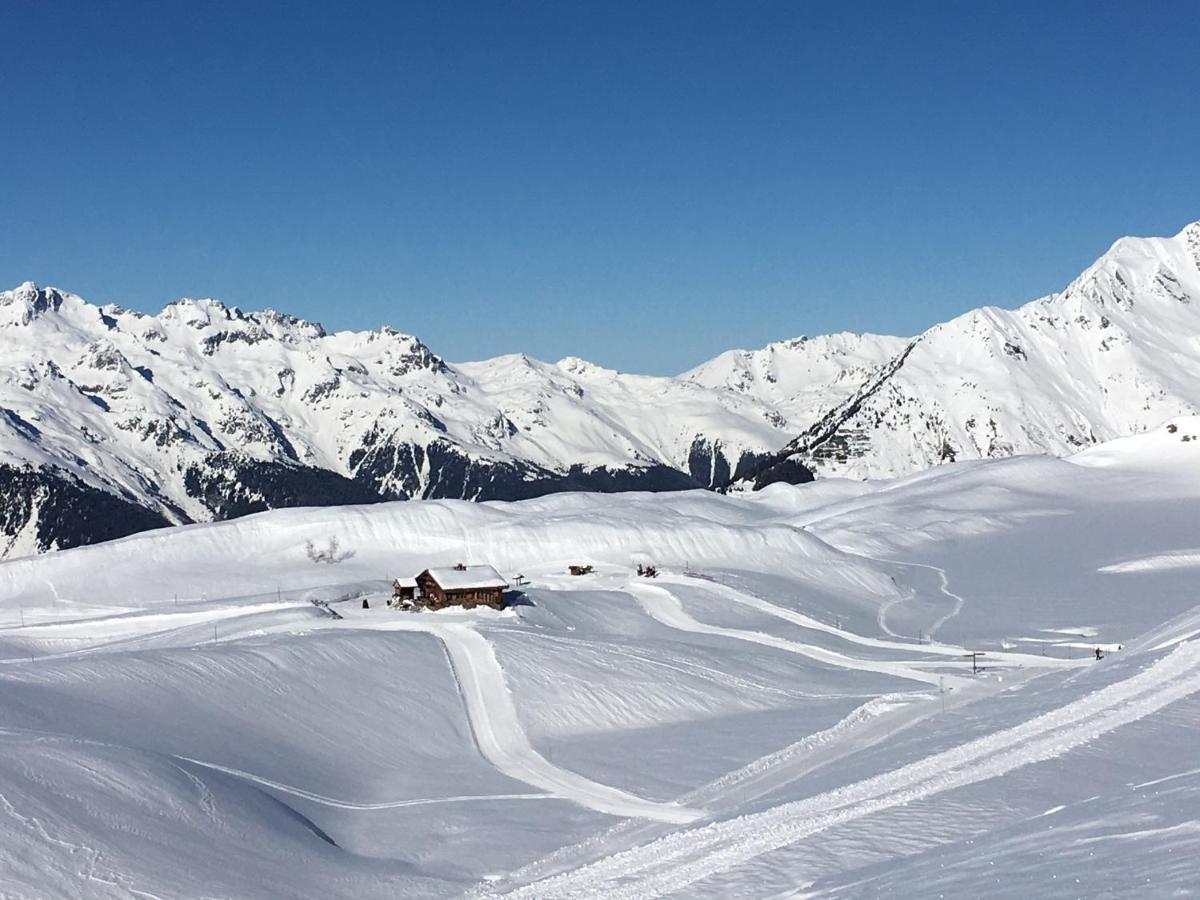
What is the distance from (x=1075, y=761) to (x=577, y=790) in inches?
704

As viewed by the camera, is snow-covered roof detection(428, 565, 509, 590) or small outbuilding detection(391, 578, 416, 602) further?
small outbuilding detection(391, 578, 416, 602)

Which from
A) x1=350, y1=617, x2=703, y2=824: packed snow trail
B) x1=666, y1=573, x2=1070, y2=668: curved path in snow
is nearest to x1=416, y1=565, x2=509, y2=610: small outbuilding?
x1=350, y1=617, x2=703, y2=824: packed snow trail

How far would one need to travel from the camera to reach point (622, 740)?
175 feet

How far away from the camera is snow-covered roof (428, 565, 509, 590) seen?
267 ft

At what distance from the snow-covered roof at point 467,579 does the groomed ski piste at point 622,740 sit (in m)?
2.54

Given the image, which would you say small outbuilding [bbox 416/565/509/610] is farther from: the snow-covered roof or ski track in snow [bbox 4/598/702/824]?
ski track in snow [bbox 4/598/702/824]

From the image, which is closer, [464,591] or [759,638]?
[759,638]

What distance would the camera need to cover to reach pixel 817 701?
5944cm

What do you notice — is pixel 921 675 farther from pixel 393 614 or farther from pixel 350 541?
pixel 350 541

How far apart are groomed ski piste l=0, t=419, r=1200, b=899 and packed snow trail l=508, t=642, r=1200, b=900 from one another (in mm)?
166

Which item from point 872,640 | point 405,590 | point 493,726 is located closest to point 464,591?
point 405,590

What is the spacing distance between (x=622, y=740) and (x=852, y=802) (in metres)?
19.3

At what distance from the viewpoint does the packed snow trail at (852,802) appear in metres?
31.6

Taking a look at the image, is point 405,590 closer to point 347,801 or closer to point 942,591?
point 347,801
